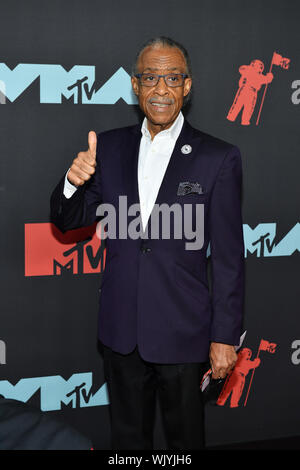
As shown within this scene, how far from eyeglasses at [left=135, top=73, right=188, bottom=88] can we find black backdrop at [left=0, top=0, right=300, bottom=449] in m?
0.58

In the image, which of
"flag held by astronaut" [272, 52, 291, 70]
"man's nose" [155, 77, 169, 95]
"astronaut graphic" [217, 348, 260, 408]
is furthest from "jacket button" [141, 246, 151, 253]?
"flag held by astronaut" [272, 52, 291, 70]

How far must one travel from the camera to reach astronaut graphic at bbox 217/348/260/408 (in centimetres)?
275

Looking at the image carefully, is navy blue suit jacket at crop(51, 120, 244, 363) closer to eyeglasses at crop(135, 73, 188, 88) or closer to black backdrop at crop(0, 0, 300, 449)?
eyeglasses at crop(135, 73, 188, 88)

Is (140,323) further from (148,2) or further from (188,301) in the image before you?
(148,2)

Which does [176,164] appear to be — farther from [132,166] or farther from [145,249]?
[145,249]

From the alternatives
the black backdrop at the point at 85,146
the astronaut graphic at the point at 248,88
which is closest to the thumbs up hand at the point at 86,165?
the black backdrop at the point at 85,146

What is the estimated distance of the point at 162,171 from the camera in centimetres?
190

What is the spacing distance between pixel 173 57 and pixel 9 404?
1.26m

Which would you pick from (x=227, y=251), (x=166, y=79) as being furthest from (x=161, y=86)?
(x=227, y=251)

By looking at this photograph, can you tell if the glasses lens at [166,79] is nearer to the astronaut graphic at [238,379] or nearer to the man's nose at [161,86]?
the man's nose at [161,86]

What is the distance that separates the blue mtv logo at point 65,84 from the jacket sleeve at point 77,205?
1.76 feet

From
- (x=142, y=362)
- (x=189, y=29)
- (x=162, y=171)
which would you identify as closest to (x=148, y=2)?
(x=189, y=29)
